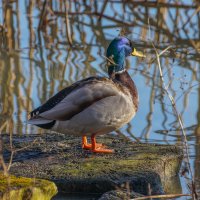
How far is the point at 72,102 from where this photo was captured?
6312mm

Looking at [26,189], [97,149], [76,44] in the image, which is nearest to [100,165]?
[97,149]

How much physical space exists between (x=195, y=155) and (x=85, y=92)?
3.89 ft

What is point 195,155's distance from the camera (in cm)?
689

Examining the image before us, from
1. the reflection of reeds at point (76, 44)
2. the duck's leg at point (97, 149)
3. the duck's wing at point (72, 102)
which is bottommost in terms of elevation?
the duck's leg at point (97, 149)

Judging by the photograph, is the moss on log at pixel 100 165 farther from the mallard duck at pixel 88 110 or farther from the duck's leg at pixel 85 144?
the mallard duck at pixel 88 110

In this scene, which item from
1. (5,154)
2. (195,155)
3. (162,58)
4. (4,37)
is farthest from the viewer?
(4,37)

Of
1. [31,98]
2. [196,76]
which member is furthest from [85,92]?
[196,76]

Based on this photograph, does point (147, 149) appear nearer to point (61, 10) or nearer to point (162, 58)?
point (162, 58)

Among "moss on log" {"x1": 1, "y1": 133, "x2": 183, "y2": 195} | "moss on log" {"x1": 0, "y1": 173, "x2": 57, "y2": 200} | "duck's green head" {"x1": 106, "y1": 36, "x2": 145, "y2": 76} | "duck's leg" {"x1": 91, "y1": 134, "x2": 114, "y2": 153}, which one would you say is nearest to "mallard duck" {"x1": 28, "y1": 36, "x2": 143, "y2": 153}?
"duck's leg" {"x1": 91, "y1": 134, "x2": 114, "y2": 153}

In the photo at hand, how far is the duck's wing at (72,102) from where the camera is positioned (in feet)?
20.7

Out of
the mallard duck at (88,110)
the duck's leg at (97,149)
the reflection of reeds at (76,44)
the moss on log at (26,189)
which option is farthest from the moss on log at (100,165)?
the reflection of reeds at (76,44)

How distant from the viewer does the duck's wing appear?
20.7 ft

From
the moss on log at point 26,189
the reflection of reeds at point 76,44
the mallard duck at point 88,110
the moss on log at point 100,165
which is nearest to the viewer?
the moss on log at point 26,189

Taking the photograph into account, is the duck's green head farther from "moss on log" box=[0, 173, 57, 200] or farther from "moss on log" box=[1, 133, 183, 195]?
"moss on log" box=[0, 173, 57, 200]
